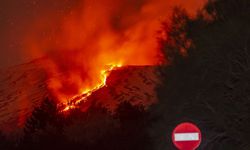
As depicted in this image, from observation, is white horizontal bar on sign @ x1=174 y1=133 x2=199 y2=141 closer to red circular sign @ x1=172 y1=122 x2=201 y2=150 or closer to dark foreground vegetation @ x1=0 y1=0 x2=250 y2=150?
red circular sign @ x1=172 y1=122 x2=201 y2=150

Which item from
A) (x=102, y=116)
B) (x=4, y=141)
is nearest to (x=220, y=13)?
(x=102, y=116)

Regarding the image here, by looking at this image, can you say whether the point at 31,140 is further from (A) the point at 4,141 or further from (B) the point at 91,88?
(B) the point at 91,88

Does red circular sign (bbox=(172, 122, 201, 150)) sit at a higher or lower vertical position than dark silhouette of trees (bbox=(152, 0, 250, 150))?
lower

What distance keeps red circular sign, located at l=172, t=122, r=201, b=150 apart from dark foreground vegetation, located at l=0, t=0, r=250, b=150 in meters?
18.6

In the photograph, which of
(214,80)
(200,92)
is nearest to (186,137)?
(214,80)

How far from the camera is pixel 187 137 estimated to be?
54.0 feet

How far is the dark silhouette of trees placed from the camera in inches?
1385

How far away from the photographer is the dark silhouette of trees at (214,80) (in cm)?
3519

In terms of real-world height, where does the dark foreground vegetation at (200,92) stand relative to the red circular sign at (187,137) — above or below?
above

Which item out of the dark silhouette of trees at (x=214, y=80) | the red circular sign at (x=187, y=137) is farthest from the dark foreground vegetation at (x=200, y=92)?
the red circular sign at (x=187, y=137)

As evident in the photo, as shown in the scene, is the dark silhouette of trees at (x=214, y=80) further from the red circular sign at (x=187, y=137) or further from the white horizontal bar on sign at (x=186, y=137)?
the white horizontal bar on sign at (x=186, y=137)

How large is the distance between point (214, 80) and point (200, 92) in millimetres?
1093

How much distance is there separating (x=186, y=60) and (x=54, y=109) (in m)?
44.0

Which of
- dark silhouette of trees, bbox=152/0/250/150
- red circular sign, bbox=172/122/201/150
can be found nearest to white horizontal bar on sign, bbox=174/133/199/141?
red circular sign, bbox=172/122/201/150
